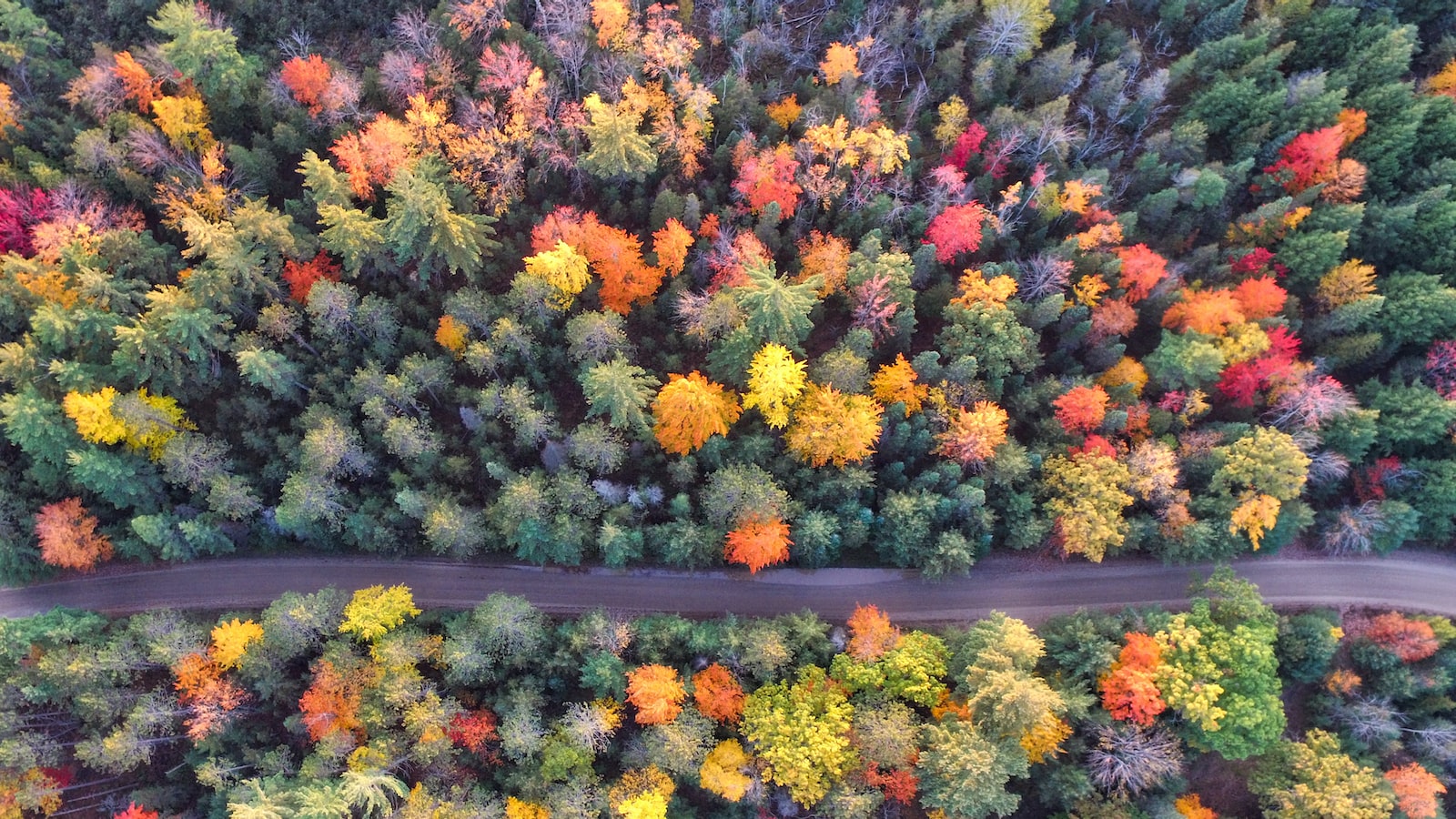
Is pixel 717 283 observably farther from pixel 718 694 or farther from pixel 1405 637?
pixel 1405 637

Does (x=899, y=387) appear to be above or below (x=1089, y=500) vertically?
above

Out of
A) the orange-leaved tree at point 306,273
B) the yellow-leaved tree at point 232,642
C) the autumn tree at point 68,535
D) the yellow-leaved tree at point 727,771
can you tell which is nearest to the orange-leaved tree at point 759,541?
the yellow-leaved tree at point 727,771

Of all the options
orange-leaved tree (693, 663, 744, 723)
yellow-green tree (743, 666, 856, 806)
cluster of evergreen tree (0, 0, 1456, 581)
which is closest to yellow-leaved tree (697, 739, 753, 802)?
yellow-green tree (743, 666, 856, 806)

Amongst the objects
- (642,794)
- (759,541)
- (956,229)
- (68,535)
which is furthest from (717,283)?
(68,535)

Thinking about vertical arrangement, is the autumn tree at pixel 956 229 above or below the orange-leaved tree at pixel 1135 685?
above

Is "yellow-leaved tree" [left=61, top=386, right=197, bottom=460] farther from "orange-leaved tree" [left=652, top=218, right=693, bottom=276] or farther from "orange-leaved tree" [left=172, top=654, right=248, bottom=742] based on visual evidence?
"orange-leaved tree" [left=652, top=218, right=693, bottom=276]

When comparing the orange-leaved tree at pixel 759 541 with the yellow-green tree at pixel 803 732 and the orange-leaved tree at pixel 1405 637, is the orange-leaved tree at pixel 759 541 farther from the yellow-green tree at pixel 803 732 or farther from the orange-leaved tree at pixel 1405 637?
the orange-leaved tree at pixel 1405 637
